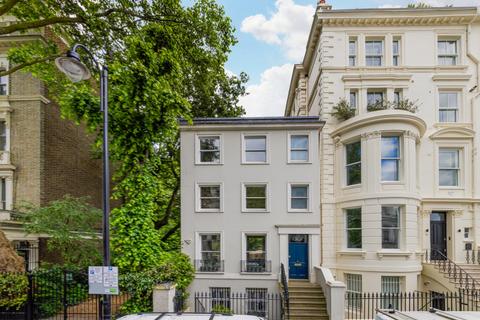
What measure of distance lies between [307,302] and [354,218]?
195 inches

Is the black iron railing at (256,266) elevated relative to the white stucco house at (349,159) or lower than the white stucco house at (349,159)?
lower

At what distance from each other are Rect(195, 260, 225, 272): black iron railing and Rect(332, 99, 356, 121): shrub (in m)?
10.0

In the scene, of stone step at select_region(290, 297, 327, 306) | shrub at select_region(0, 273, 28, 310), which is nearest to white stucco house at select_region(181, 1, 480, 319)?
stone step at select_region(290, 297, 327, 306)

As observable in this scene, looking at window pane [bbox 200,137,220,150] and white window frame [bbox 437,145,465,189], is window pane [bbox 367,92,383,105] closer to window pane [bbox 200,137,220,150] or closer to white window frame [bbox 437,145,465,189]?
white window frame [bbox 437,145,465,189]

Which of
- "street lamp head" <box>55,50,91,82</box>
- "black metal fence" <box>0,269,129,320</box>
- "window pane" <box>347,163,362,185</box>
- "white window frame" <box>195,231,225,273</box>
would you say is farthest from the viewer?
"white window frame" <box>195,231,225,273</box>

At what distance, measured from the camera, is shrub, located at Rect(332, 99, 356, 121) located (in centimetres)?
1611

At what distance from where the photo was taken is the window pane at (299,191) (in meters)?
16.2

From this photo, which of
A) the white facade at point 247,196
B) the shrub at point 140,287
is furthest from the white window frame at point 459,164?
the shrub at point 140,287

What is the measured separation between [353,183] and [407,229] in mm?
3257

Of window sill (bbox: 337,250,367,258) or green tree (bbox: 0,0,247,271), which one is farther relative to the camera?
window sill (bbox: 337,250,367,258)

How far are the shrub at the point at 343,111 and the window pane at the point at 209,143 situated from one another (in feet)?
21.7

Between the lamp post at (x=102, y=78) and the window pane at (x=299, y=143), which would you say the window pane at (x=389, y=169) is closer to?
the window pane at (x=299, y=143)

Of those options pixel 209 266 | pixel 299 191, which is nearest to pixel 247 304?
pixel 209 266

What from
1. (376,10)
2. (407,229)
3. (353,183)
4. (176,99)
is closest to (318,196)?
(353,183)
